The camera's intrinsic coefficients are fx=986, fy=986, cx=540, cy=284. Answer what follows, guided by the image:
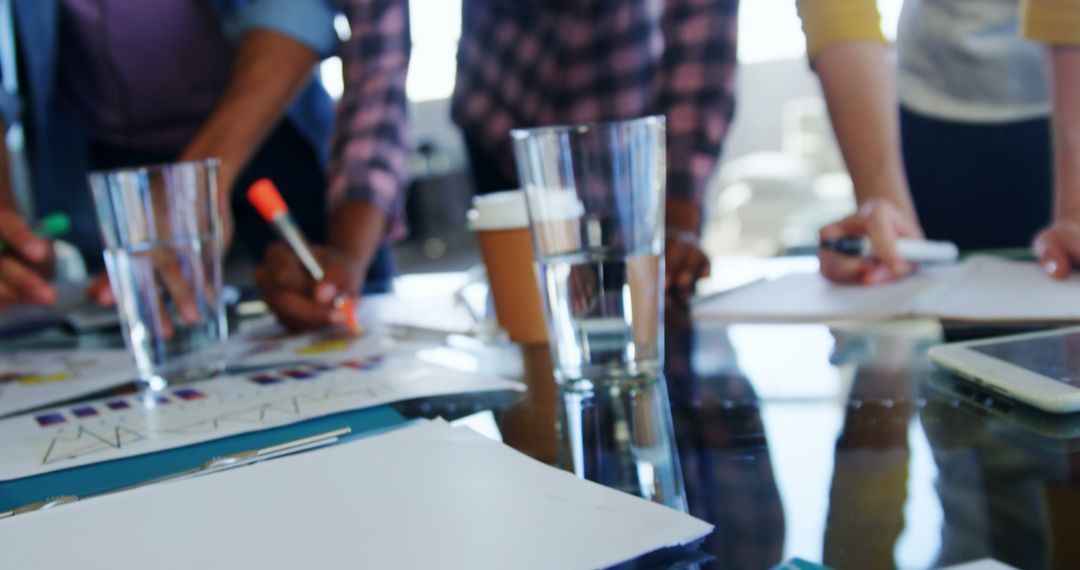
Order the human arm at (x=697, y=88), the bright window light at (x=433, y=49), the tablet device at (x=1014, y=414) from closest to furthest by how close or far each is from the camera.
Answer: the tablet device at (x=1014, y=414) → the human arm at (x=697, y=88) → the bright window light at (x=433, y=49)

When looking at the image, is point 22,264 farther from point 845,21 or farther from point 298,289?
point 845,21

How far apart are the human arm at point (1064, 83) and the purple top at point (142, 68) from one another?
1.18m

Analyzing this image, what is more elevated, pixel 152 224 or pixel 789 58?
pixel 789 58

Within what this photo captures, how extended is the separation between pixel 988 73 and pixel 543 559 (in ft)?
4.69

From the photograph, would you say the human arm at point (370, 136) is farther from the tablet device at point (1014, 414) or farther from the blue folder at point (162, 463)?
the tablet device at point (1014, 414)

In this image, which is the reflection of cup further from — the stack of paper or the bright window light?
the bright window light

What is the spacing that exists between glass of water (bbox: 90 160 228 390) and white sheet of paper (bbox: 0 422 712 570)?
366 millimetres

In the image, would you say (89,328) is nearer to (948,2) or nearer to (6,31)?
(6,31)

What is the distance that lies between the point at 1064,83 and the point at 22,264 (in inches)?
46.8

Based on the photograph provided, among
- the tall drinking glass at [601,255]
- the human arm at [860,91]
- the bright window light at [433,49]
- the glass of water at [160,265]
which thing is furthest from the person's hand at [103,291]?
the bright window light at [433,49]

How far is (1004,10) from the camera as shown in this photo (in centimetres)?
146

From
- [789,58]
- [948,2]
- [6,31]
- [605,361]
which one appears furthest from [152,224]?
[789,58]

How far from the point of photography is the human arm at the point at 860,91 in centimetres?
115

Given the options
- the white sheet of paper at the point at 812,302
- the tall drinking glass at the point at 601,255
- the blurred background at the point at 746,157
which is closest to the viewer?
the tall drinking glass at the point at 601,255
